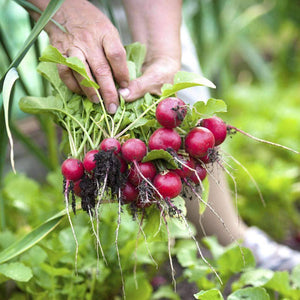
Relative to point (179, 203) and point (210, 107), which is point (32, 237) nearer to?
point (179, 203)

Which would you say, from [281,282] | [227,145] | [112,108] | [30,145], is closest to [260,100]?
[227,145]

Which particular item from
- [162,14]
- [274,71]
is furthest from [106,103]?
[274,71]

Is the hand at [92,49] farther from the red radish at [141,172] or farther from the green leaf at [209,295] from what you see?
the green leaf at [209,295]

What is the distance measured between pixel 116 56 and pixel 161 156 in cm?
23

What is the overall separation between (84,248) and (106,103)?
0.43 meters

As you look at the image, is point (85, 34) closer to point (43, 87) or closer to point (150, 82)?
point (150, 82)

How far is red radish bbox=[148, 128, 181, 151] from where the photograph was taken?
2.40 ft

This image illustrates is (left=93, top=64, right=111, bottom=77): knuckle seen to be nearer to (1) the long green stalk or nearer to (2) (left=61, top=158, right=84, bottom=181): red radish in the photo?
(2) (left=61, top=158, right=84, bottom=181): red radish

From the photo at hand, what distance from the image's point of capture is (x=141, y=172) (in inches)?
29.1

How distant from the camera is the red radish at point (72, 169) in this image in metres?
0.75

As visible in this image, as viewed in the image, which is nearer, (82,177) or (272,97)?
(82,177)

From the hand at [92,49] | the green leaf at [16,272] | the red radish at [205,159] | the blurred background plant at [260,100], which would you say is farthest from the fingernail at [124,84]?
the blurred background plant at [260,100]

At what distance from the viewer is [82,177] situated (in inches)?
30.4

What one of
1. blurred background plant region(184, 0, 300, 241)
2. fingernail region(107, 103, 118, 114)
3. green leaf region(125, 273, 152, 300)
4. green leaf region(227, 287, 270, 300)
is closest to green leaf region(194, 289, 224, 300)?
green leaf region(227, 287, 270, 300)
